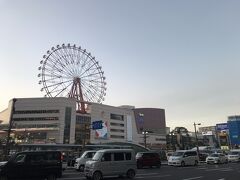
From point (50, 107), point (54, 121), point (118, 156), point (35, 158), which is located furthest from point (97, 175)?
point (50, 107)

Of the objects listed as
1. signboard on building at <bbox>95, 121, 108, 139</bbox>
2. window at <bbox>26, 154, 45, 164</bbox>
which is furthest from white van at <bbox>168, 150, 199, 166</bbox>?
signboard on building at <bbox>95, 121, 108, 139</bbox>

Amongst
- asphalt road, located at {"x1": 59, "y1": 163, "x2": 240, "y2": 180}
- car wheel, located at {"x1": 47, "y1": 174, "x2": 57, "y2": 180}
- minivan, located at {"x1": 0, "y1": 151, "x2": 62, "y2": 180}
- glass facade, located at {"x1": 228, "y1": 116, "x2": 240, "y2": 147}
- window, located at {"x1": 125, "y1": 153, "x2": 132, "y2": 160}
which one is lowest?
asphalt road, located at {"x1": 59, "y1": 163, "x2": 240, "y2": 180}

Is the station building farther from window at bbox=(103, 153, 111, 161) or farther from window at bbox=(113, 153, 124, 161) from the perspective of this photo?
window at bbox=(103, 153, 111, 161)

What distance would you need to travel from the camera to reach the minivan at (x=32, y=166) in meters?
16.7

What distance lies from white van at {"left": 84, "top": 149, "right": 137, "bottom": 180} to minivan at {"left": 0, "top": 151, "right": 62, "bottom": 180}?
214 cm

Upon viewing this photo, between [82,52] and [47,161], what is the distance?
6415cm

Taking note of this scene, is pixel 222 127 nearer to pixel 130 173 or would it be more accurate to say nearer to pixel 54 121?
pixel 54 121

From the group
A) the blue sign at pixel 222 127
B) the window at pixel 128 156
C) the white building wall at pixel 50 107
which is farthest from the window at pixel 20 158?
the blue sign at pixel 222 127

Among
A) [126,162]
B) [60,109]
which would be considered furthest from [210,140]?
[126,162]

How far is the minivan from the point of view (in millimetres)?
16703

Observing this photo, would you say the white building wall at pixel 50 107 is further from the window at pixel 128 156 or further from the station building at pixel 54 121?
the window at pixel 128 156

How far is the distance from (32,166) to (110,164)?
5.09m

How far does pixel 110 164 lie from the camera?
1916 cm

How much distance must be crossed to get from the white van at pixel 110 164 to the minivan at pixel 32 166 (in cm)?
214
